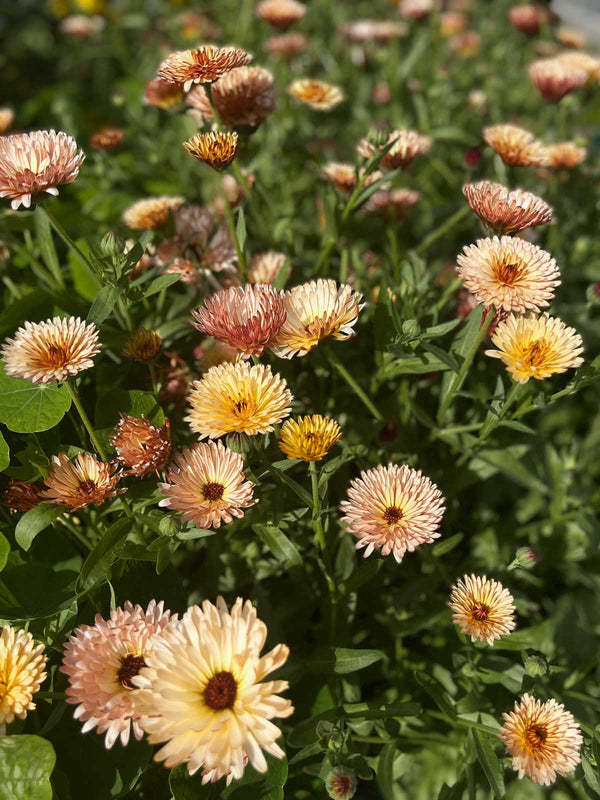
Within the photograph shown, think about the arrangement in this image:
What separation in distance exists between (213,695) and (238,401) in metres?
0.48

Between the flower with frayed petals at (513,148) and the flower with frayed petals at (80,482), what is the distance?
1.22m

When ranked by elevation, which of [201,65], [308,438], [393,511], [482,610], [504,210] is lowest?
[482,610]

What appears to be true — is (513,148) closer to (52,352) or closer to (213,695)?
(52,352)

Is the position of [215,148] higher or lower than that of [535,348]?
higher

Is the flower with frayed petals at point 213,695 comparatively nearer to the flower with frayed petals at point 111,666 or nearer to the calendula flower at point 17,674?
Result: the flower with frayed petals at point 111,666

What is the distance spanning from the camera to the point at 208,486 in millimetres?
1161

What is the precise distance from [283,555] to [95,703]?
15.8 inches

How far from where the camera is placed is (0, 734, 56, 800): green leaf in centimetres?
104

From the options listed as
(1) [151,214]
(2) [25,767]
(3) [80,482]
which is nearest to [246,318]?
(3) [80,482]

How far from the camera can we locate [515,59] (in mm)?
3736

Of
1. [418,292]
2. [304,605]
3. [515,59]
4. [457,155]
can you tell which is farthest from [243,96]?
[515,59]

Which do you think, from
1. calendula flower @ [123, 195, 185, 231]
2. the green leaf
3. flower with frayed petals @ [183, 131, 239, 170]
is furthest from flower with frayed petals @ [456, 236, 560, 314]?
the green leaf

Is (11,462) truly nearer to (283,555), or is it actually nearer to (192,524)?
(192,524)

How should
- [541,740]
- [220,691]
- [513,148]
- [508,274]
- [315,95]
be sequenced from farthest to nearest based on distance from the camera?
[315,95], [513,148], [508,274], [541,740], [220,691]
